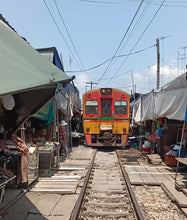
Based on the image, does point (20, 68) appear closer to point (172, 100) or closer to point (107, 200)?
point (107, 200)

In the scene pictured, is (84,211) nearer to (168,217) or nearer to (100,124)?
(168,217)

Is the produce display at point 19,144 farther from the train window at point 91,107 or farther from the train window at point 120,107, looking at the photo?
the train window at point 120,107

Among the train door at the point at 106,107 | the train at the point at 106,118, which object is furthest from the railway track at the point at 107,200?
the train door at the point at 106,107

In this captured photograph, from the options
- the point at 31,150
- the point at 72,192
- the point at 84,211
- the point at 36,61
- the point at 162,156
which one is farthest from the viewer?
the point at 162,156

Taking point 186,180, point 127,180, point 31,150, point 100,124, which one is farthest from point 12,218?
point 100,124

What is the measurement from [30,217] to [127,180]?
3.20m

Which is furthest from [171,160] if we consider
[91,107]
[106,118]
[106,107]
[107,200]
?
[91,107]

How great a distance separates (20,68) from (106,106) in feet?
36.8

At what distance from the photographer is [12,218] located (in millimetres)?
4043

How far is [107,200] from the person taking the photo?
511 centimetres

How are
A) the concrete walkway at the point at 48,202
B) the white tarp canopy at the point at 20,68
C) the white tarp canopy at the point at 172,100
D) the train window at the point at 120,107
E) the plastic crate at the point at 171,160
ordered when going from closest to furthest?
the white tarp canopy at the point at 20,68, the concrete walkway at the point at 48,202, the white tarp canopy at the point at 172,100, the plastic crate at the point at 171,160, the train window at the point at 120,107

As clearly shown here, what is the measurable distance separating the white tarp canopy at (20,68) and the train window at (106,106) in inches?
408

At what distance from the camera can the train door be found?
13492mm

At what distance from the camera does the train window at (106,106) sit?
532 inches
